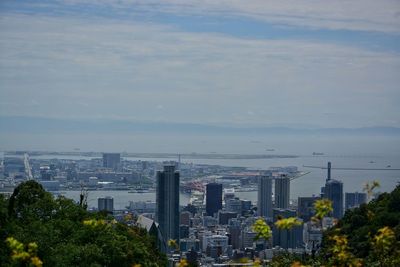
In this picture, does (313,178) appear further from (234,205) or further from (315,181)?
(234,205)

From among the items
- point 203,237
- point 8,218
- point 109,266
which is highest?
point 8,218

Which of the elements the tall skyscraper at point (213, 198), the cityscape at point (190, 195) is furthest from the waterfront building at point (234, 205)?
the tall skyscraper at point (213, 198)

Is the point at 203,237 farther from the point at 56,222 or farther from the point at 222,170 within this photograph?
the point at 222,170

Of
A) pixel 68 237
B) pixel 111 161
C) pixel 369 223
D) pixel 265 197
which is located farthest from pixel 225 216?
pixel 68 237

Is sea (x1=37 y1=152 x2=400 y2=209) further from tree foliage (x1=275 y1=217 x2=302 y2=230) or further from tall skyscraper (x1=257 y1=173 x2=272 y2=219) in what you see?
tree foliage (x1=275 y1=217 x2=302 y2=230)

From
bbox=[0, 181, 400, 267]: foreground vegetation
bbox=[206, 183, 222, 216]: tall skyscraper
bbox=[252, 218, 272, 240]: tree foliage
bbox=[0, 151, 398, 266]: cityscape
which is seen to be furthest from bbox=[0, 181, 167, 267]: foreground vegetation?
bbox=[206, 183, 222, 216]: tall skyscraper

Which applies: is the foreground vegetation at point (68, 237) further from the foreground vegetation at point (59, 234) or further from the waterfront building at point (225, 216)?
the waterfront building at point (225, 216)

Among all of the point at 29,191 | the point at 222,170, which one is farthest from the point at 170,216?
the point at 222,170
